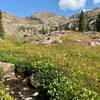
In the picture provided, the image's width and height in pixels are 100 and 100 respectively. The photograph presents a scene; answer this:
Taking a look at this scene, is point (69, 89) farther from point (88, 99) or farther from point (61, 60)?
point (61, 60)

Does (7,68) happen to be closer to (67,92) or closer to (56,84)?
(56,84)

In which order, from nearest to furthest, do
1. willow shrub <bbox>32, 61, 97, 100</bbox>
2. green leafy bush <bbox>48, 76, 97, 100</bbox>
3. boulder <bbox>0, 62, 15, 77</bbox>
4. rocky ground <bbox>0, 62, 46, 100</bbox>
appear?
1. green leafy bush <bbox>48, 76, 97, 100</bbox>
2. willow shrub <bbox>32, 61, 97, 100</bbox>
3. rocky ground <bbox>0, 62, 46, 100</bbox>
4. boulder <bbox>0, 62, 15, 77</bbox>

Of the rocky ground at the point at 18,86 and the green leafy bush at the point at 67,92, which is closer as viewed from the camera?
the green leafy bush at the point at 67,92

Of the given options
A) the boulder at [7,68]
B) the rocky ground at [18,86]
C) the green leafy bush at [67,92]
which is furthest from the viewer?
Answer: the boulder at [7,68]

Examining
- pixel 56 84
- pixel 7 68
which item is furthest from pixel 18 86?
pixel 56 84

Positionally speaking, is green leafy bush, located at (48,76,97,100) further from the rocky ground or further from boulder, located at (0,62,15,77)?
boulder, located at (0,62,15,77)

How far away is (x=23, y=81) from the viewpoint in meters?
28.9

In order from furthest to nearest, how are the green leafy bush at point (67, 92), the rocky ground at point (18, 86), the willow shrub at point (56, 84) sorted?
1. the rocky ground at point (18, 86)
2. the willow shrub at point (56, 84)
3. the green leafy bush at point (67, 92)

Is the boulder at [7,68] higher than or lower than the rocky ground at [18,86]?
higher

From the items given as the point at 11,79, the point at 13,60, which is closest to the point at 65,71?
the point at 11,79

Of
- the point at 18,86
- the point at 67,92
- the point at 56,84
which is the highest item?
the point at 56,84

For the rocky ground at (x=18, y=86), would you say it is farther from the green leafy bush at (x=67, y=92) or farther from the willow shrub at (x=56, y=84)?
the green leafy bush at (x=67, y=92)

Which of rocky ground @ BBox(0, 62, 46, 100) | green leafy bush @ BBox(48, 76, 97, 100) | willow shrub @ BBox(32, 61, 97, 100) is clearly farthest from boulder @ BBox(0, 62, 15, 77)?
green leafy bush @ BBox(48, 76, 97, 100)

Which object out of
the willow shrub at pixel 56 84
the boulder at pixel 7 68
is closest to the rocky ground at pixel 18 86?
the boulder at pixel 7 68
